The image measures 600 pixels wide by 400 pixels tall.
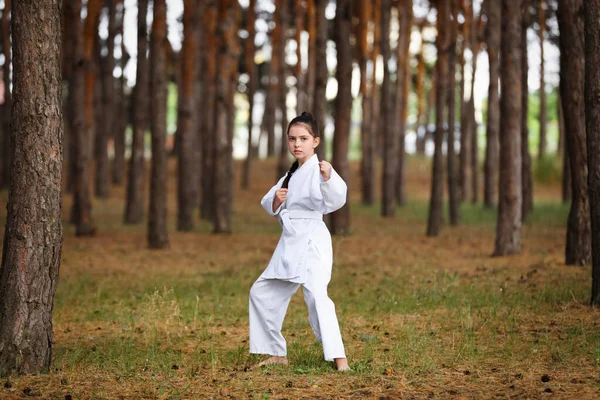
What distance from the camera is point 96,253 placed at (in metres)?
15.9

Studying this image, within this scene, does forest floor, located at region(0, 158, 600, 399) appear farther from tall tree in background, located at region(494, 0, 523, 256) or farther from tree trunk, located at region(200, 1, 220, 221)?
tree trunk, located at region(200, 1, 220, 221)

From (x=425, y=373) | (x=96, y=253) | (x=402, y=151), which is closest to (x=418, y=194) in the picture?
(x=402, y=151)

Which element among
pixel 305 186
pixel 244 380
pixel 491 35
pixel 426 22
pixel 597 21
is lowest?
pixel 244 380

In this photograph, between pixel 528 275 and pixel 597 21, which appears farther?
pixel 528 275

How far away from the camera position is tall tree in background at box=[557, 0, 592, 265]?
11.8m

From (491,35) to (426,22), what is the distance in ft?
46.6

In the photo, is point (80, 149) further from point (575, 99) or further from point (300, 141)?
point (300, 141)

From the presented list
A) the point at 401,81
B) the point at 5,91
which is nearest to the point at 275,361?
the point at 5,91

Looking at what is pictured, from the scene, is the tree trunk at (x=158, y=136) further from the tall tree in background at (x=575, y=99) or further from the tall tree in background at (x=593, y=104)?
the tall tree in background at (x=593, y=104)

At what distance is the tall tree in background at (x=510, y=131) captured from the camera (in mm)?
13930

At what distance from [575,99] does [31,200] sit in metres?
8.11

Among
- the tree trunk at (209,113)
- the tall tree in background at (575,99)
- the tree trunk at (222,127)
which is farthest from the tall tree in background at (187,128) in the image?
the tall tree in background at (575,99)

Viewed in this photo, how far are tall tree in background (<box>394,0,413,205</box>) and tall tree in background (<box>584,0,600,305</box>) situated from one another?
17.0m

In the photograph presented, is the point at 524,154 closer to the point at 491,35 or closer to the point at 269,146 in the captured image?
the point at 491,35
